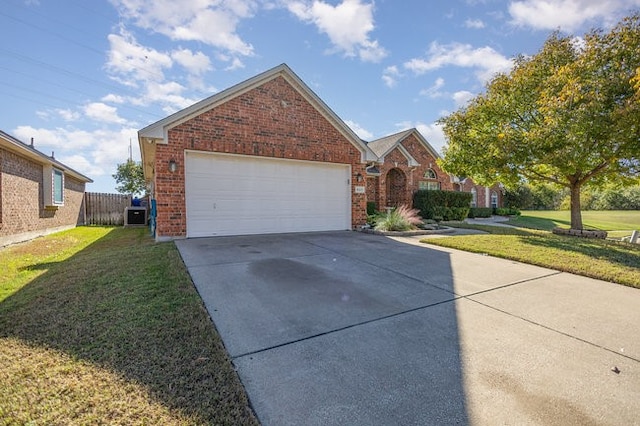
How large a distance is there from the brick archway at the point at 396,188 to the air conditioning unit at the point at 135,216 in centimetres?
1365

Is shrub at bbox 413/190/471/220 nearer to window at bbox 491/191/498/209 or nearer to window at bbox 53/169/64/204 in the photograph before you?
window at bbox 491/191/498/209

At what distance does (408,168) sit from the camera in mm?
17391

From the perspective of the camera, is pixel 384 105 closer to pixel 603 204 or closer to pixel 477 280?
pixel 477 280

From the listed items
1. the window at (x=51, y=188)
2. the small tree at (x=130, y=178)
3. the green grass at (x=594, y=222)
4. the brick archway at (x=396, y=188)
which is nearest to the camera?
the window at (x=51, y=188)

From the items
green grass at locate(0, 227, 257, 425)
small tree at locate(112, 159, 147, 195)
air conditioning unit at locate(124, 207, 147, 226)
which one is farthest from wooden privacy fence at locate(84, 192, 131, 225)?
green grass at locate(0, 227, 257, 425)

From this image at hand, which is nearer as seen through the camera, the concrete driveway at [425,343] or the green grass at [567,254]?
the concrete driveway at [425,343]

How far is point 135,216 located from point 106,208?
3114 mm

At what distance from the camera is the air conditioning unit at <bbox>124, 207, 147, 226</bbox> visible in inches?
603

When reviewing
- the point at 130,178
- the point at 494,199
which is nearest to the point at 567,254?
the point at 494,199

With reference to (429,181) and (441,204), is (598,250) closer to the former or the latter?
(441,204)

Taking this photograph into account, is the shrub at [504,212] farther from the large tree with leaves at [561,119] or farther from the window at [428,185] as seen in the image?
the large tree with leaves at [561,119]

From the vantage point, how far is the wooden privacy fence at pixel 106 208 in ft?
55.6

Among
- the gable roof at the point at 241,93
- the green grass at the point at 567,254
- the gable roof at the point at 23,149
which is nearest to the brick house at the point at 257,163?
the gable roof at the point at 241,93

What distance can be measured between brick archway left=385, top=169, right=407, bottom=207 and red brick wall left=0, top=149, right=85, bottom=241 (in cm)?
1586
